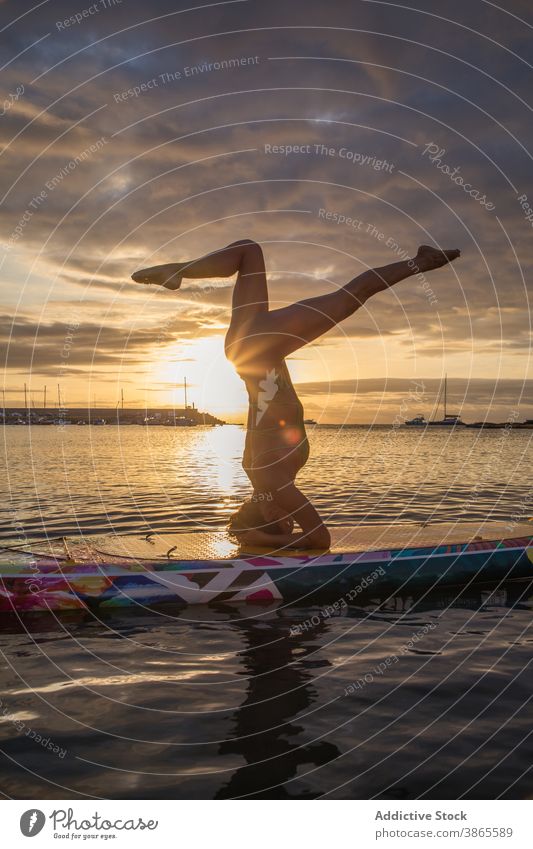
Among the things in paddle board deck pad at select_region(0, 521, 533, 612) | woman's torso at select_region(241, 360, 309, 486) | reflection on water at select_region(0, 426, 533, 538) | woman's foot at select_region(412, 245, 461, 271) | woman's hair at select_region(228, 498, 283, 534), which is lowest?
reflection on water at select_region(0, 426, 533, 538)

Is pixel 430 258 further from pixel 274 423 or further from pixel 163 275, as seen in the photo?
pixel 163 275

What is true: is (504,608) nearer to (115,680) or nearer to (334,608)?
(334,608)

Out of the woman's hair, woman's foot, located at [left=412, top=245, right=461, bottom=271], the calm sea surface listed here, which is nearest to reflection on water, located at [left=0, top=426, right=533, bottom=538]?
the woman's hair

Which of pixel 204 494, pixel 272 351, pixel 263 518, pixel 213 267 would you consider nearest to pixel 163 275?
pixel 213 267

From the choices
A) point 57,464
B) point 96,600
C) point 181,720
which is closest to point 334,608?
point 96,600

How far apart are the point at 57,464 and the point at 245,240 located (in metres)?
39.1

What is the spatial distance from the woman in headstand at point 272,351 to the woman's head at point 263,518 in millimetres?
20

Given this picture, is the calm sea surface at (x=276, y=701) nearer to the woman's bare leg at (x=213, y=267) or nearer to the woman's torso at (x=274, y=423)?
the woman's torso at (x=274, y=423)

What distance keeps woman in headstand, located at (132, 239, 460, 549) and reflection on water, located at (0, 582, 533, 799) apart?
2.19 m

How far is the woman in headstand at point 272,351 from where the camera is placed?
12.4 m

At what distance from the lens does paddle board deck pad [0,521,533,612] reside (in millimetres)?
11734

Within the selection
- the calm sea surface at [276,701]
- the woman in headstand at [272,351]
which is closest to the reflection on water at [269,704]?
the calm sea surface at [276,701]

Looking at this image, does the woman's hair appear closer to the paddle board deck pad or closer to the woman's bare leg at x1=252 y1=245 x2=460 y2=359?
the paddle board deck pad

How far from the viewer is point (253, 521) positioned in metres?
14.2
